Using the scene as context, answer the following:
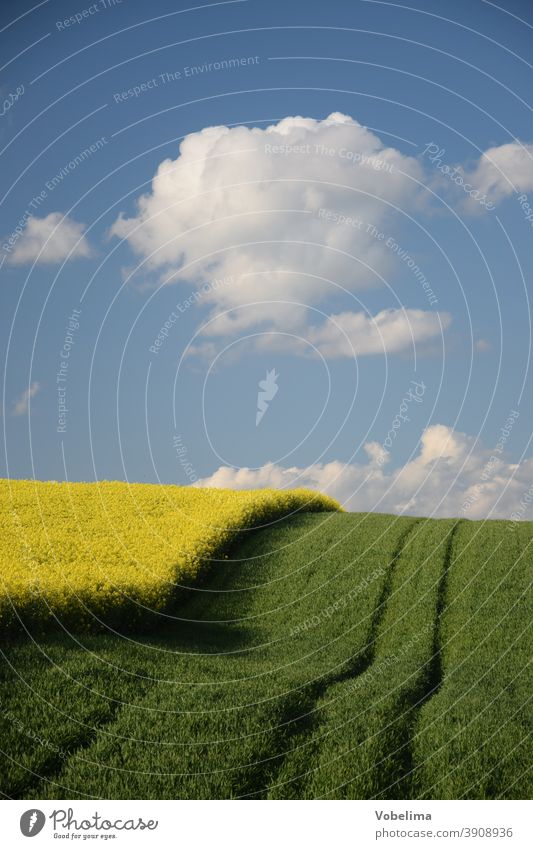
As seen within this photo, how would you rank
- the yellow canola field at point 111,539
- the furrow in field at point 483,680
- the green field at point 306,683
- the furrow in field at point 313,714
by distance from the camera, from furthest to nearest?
the yellow canola field at point 111,539, the furrow in field at point 483,680, the green field at point 306,683, the furrow in field at point 313,714

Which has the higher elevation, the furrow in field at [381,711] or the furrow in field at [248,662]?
the furrow in field at [248,662]

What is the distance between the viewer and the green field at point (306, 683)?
317 inches

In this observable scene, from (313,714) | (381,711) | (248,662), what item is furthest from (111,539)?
(381,711)

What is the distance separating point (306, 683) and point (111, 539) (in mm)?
8890

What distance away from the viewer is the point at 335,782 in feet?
25.8

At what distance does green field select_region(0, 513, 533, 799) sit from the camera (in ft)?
26.4

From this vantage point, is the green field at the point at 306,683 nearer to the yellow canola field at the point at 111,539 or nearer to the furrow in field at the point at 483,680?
the furrow in field at the point at 483,680

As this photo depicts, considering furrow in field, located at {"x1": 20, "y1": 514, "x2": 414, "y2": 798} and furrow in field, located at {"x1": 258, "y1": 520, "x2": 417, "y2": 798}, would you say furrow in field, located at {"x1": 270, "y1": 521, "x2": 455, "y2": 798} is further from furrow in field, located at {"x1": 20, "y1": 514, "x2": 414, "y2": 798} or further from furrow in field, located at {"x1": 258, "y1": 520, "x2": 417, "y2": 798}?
furrow in field, located at {"x1": 20, "y1": 514, "x2": 414, "y2": 798}

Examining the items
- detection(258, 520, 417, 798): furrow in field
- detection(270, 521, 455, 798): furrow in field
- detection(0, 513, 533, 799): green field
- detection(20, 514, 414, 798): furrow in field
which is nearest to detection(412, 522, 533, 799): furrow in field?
detection(0, 513, 533, 799): green field

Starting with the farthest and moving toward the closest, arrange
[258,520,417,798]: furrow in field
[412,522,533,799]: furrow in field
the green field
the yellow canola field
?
the yellow canola field → [412,522,533,799]: furrow in field → the green field → [258,520,417,798]: furrow in field

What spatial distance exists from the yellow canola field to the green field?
643mm

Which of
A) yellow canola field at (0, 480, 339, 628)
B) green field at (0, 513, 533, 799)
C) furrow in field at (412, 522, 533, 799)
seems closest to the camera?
green field at (0, 513, 533, 799)

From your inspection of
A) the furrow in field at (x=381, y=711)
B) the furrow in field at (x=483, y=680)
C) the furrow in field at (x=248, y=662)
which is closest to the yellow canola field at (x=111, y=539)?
the furrow in field at (x=248, y=662)

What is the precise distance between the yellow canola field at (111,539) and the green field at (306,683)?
0.64m
